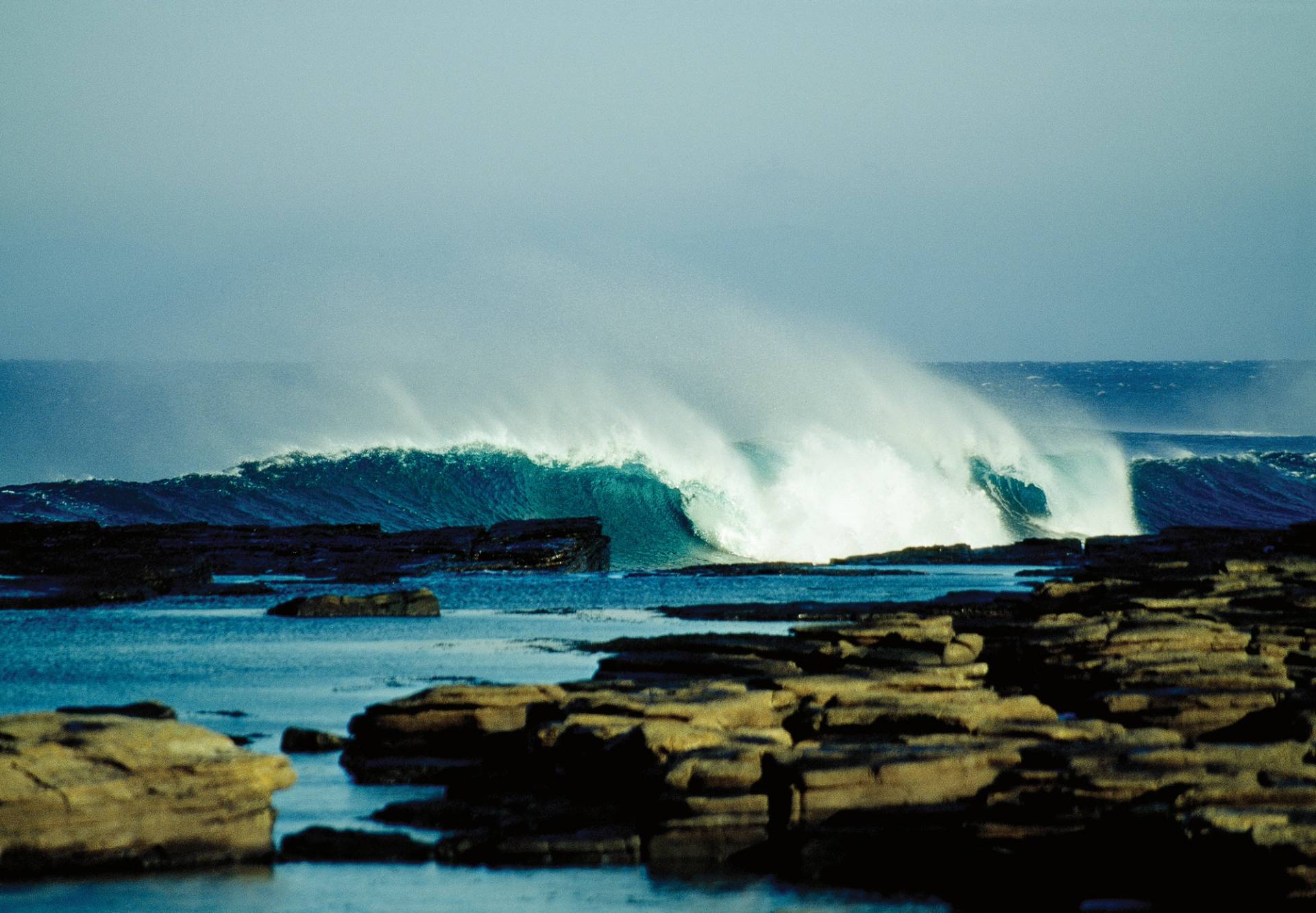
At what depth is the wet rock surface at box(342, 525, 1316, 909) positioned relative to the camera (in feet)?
28.4

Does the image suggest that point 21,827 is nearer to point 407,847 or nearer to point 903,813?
point 407,847

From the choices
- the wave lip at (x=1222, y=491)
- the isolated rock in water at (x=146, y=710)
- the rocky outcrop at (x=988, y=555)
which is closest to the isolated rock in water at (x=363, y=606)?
the isolated rock in water at (x=146, y=710)

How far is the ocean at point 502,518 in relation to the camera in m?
9.16

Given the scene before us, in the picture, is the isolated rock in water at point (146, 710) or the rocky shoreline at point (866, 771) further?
the isolated rock in water at point (146, 710)

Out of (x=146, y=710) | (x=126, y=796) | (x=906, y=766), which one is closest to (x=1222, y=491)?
(x=146, y=710)

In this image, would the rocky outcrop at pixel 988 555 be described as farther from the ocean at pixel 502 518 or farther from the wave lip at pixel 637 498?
the wave lip at pixel 637 498

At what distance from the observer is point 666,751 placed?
10.2 m

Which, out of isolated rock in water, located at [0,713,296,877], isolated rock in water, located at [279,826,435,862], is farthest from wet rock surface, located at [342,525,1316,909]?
isolated rock in water, located at [0,713,296,877]

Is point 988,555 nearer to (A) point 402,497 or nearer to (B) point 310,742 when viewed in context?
(A) point 402,497

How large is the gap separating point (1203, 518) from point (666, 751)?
3897 centimetres

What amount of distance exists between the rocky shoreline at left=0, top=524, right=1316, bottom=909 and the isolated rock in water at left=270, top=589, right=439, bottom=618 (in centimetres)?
748

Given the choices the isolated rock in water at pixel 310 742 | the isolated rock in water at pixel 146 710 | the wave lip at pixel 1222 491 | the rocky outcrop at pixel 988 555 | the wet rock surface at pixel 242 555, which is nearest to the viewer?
the isolated rock in water at pixel 146 710

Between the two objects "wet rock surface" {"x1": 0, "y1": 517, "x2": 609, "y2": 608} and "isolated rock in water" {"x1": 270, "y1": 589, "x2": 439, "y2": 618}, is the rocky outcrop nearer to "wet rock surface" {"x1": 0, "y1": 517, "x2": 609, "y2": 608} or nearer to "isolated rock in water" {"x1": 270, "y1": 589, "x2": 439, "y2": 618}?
"wet rock surface" {"x1": 0, "y1": 517, "x2": 609, "y2": 608}

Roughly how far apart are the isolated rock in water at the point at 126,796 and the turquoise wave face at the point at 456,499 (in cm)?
2601
